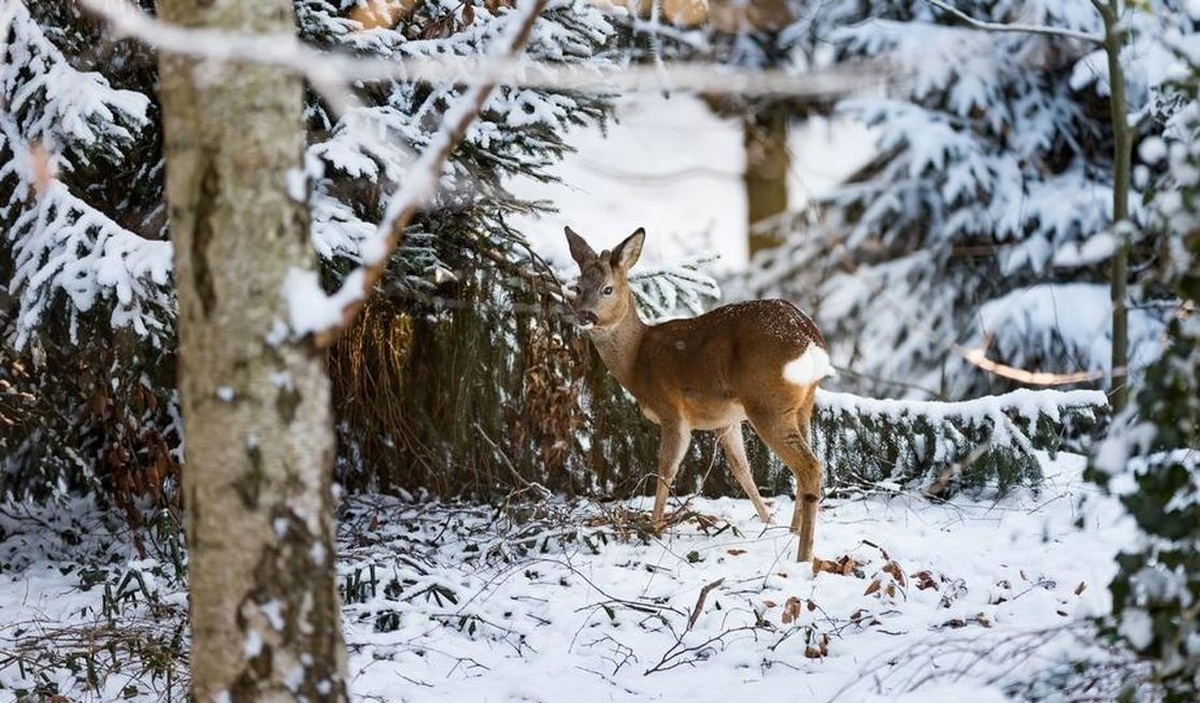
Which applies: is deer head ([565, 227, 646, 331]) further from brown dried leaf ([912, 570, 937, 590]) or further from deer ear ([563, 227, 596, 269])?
brown dried leaf ([912, 570, 937, 590])

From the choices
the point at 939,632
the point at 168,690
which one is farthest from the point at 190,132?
the point at 939,632

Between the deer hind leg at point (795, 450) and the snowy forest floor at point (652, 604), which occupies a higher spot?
the deer hind leg at point (795, 450)

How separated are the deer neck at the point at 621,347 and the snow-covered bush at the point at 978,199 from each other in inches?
158

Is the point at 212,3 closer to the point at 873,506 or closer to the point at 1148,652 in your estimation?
the point at 1148,652

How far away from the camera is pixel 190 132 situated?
9.55ft

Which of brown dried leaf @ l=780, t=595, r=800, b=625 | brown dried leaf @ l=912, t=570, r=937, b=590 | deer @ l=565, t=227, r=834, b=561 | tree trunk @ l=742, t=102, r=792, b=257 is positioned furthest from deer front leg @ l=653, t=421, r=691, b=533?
tree trunk @ l=742, t=102, r=792, b=257

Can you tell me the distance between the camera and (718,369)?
6.30m

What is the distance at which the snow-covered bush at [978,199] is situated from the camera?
10805 mm

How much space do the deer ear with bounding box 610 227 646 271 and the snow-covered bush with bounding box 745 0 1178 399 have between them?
13.3ft

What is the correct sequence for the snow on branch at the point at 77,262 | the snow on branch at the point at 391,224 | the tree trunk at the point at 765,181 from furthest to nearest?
→ the tree trunk at the point at 765,181
the snow on branch at the point at 77,262
the snow on branch at the point at 391,224

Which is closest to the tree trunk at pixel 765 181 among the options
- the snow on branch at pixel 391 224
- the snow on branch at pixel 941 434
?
the snow on branch at pixel 941 434

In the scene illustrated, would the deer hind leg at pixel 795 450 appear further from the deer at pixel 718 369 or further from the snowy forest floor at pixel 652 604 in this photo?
the snowy forest floor at pixel 652 604

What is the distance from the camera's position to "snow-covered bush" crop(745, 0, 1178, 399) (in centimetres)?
1080

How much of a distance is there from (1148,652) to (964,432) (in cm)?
415
